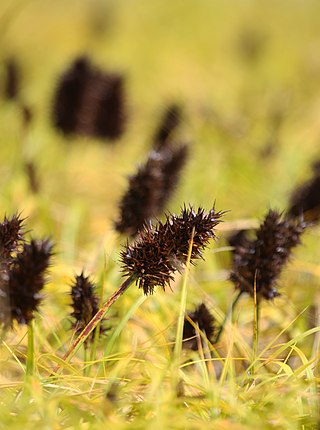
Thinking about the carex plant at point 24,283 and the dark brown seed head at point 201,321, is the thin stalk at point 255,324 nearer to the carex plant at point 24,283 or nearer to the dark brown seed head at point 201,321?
the dark brown seed head at point 201,321

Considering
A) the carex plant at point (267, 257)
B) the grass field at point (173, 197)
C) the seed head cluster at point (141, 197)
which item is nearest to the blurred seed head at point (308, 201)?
the grass field at point (173, 197)

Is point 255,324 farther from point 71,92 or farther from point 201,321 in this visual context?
point 71,92

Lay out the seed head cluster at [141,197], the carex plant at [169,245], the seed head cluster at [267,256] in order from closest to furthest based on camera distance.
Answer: the carex plant at [169,245] → the seed head cluster at [267,256] → the seed head cluster at [141,197]

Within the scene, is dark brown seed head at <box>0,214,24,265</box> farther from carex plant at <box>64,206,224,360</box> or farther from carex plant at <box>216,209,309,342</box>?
carex plant at <box>216,209,309,342</box>

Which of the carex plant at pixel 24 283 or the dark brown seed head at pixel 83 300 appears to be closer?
the carex plant at pixel 24 283

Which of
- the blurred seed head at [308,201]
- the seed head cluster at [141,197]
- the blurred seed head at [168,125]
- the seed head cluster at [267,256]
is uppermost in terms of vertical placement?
the blurred seed head at [168,125]

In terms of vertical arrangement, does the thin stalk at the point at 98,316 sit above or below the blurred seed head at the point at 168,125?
below
